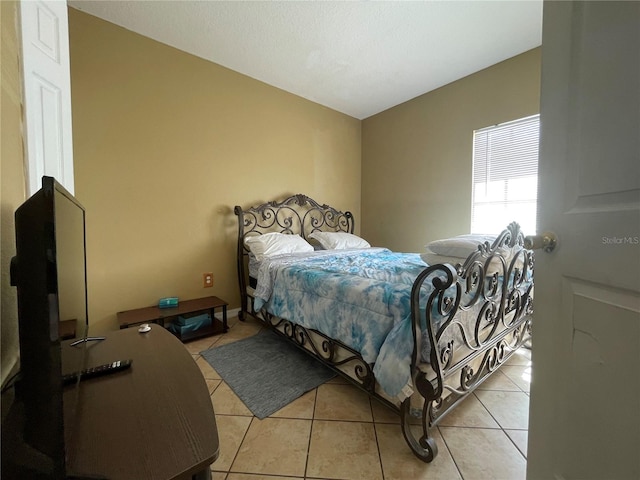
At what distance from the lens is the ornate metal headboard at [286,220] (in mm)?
2766

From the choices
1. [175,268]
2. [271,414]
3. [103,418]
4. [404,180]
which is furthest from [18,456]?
[404,180]

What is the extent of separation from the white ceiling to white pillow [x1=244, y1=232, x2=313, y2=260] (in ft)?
5.87

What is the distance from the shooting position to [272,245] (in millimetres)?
2607

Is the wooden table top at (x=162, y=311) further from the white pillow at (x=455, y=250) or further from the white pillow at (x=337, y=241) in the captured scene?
the white pillow at (x=455, y=250)

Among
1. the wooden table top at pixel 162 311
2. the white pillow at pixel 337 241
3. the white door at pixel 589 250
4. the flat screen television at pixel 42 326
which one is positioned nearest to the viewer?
the flat screen television at pixel 42 326

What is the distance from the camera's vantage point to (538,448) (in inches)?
30.3

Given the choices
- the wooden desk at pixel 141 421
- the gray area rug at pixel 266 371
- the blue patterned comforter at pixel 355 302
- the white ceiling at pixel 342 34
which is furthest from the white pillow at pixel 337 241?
the wooden desk at pixel 141 421

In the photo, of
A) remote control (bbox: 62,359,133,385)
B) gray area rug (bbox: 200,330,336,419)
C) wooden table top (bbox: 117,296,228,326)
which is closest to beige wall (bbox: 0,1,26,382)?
remote control (bbox: 62,359,133,385)

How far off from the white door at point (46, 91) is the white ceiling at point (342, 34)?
4.00 feet

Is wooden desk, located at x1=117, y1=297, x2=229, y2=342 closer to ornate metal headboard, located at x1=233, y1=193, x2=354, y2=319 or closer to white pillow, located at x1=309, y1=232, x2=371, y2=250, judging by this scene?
ornate metal headboard, located at x1=233, y1=193, x2=354, y2=319

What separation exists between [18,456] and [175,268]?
2179 millimetres

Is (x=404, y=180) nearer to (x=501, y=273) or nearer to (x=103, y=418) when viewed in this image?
(x=501, y=273)

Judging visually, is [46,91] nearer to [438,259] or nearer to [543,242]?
[543,242]

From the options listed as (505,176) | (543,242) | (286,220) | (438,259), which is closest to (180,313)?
(286,220)
